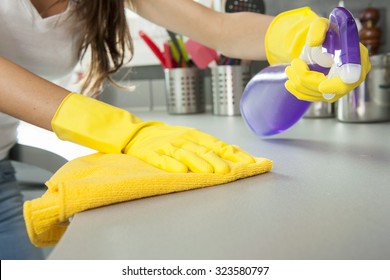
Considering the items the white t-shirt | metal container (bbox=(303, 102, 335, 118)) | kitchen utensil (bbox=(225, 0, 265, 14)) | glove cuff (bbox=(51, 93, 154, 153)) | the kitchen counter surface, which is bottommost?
metal container (bbox=(303, 102, 335, 118))

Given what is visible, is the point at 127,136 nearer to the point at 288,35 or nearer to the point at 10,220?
the point at 288,35

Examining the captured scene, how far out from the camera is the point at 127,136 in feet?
2.31

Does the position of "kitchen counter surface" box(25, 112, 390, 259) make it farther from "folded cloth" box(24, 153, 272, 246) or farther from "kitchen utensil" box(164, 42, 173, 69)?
"kitchen utensil" box(164, 42, 173, 69)

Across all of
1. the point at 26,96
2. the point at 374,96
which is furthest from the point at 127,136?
the point at 374,96

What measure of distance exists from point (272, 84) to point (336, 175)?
0.29 m

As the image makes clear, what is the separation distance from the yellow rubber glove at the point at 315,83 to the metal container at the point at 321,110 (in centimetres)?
58

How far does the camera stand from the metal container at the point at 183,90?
1616 millimetres

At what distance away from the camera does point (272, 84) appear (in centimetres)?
88

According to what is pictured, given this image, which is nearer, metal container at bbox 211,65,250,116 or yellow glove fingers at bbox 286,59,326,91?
yellow glove fingers at bbox 286,59,326,91

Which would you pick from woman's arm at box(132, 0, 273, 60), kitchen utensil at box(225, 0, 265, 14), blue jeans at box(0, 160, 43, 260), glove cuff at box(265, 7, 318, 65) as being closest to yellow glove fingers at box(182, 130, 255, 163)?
glove cuff at box(265, 7, 318, 65)

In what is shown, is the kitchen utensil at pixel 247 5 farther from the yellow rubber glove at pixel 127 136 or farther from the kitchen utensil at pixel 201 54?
the yellow rubber glove at pixel 127 136

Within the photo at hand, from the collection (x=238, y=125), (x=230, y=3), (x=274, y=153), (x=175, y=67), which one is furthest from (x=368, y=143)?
(x=175, y=67)

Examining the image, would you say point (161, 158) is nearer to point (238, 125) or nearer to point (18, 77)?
point (18, 77)

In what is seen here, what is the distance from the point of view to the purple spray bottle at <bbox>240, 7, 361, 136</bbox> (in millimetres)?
666
